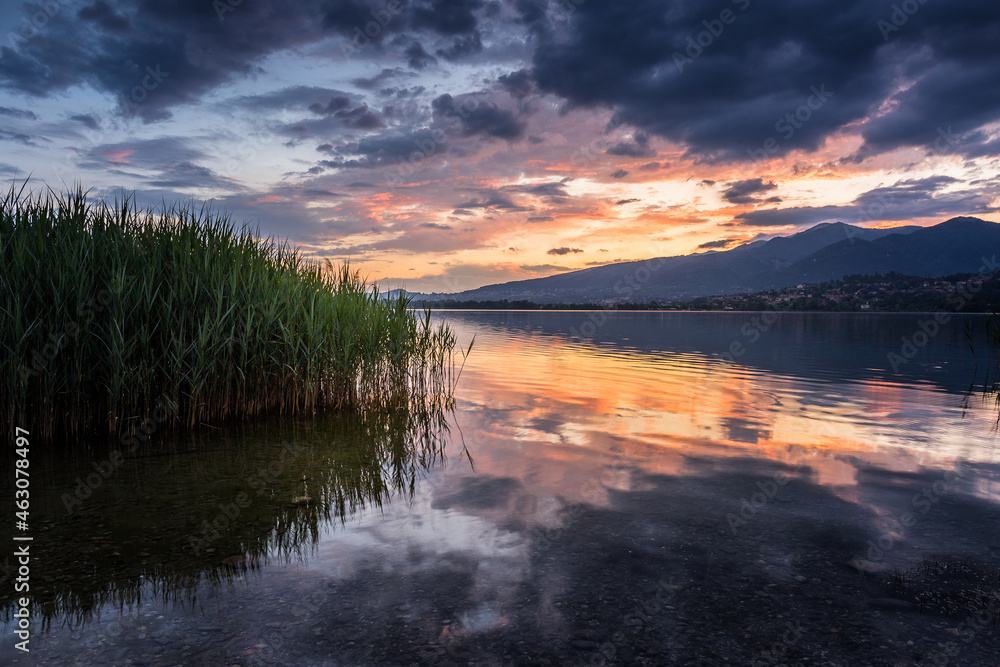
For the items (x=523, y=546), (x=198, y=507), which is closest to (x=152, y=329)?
(x=198, y=507)

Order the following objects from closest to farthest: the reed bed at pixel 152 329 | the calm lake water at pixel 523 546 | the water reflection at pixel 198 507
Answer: the calm lake water at pixel 523 546, the water reflection at pixel 198 507, the reed bed at pixel 152 329

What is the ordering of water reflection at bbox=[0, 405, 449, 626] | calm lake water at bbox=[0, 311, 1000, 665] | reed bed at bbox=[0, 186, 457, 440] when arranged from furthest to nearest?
1. reed bed at bbox=[0, 186, 457, 440]
2. water reflection at bbox=[0, 405, 449, 626]
3. calm lake water at bbox=[0, 311, 1000, 665]

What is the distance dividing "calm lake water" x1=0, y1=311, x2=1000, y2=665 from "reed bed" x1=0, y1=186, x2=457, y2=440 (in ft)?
3.28

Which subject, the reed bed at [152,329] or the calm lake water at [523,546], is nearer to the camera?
the calm lake water at [523,546]

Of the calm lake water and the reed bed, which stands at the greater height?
the reed bed

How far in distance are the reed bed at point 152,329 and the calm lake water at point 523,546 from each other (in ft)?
3.28

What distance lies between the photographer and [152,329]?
10203mm

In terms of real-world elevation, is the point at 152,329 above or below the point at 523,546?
above

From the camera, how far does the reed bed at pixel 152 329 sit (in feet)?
30.0

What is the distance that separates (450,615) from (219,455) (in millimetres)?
6766

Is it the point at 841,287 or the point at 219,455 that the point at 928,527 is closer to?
the point at 219,455

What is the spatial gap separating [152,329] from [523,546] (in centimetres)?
861

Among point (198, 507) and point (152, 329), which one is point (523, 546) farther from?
point (152, 329)

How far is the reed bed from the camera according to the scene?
916 cm
